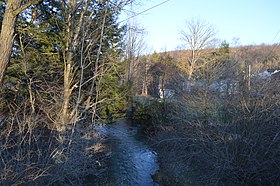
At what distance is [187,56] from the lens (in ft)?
91.4

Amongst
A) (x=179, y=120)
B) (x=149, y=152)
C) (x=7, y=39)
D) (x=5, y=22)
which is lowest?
(x=149, y=152)

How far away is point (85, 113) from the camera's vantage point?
7.24 meters

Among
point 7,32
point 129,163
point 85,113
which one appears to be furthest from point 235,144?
point 7,32

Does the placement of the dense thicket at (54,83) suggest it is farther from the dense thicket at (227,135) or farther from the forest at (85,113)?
the dense thicket at (227,135)

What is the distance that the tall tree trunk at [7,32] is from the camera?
3.93m

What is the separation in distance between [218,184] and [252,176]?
0.96 metres

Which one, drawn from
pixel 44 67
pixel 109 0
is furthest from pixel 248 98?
pixel 44 67

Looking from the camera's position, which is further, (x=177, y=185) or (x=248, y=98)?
(x=177, y=185)

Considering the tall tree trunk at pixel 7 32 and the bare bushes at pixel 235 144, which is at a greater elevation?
the tall tree trunk at pixel 7 32

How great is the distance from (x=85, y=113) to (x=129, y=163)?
9.51 feet

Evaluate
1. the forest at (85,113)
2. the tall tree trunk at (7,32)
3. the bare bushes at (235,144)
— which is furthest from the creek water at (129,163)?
the tall tree trunk at (7,32)

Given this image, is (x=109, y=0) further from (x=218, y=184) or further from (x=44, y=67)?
(x=218, y=184)

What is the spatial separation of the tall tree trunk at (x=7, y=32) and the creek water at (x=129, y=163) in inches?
174

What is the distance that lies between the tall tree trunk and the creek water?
441 cm
